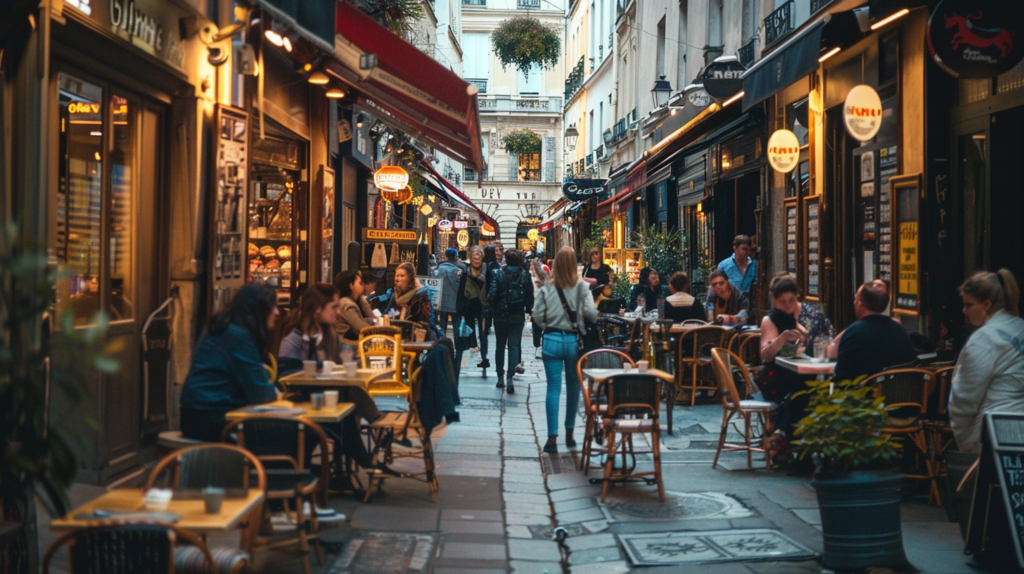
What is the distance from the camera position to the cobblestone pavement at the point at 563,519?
5.39 m

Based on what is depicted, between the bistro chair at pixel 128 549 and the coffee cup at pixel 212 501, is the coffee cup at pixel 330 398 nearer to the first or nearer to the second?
the coffee cup at pixel 212 501

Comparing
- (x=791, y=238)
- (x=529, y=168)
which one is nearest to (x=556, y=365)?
(x=791, y=238)

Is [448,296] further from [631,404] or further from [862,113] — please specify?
A: [631,404]

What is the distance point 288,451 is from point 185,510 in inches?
62.7

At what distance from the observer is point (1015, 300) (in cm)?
572

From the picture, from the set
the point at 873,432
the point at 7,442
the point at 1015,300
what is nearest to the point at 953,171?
the point at 1015,300

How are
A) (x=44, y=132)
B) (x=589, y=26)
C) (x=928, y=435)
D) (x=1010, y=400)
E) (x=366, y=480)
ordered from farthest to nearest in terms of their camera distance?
1. (x=589, y=26)
2. (x=366, y=480)
3. (x=928, y=435)
4. (x=1010, y=400)
5. (x=44, y=132)

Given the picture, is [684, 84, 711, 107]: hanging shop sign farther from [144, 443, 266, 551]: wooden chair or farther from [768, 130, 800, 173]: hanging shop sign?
[144, 443, 266, 551]: wooden chair

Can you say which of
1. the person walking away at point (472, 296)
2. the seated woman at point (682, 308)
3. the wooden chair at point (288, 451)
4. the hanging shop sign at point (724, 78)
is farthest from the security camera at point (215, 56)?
the hanging shop sign at point (724, 78)

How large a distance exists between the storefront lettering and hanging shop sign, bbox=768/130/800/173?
7.90m

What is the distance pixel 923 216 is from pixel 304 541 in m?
6.87

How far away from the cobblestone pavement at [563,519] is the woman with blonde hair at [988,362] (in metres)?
0.72

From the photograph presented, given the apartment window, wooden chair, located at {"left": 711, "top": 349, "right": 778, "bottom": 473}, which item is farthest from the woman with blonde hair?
the apartment window

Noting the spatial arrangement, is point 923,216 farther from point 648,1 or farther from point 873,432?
point 648,1
